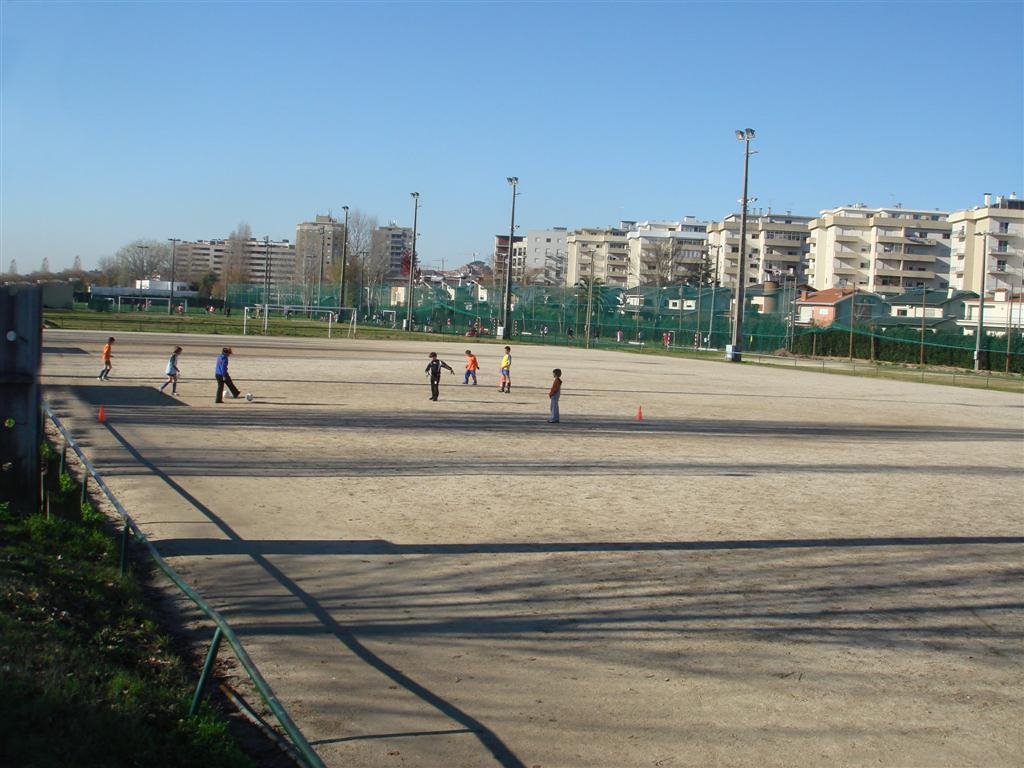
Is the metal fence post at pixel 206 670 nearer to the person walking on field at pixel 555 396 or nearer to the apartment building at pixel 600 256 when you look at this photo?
the person walking on field at pixel 555 396

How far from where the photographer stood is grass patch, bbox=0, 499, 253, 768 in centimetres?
559

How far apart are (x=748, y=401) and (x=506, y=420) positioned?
12.7 meters

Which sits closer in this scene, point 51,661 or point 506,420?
point 51,661

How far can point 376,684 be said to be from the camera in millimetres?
7340

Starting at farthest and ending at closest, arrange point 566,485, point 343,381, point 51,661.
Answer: point 343,381 < point 566,485 < point 51,661

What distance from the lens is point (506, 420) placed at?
25641mm

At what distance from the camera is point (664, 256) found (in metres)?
153

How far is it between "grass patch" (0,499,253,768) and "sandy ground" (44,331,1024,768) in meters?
0.76

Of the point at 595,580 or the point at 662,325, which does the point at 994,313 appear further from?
the point at 595,580

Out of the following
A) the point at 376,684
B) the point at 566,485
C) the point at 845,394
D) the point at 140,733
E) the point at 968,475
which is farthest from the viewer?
the point at 845,394

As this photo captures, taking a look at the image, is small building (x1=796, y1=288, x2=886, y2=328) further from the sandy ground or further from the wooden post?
the wooden post

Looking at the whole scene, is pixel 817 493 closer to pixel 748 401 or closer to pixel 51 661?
pixel 51 661

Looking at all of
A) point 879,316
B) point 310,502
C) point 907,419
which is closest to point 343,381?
point 907,419

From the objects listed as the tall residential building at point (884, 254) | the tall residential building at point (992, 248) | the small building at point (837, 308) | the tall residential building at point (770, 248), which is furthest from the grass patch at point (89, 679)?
the tall residential building at point (770, 248)
